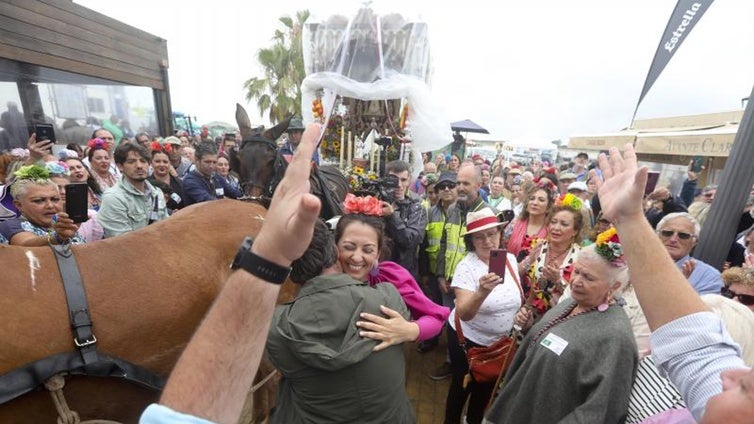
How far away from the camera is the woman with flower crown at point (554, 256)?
285 cm

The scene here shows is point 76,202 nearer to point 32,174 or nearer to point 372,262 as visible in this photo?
point 32,174

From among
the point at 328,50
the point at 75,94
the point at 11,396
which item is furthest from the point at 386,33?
the point at 75,94

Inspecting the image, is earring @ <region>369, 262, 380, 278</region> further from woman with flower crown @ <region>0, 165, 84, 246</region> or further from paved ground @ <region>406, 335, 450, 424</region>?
woman with flower crown @ <region>0, 165, 84, 246</region>

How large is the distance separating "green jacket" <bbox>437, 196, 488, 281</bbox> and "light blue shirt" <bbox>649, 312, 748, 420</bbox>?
8.77ft

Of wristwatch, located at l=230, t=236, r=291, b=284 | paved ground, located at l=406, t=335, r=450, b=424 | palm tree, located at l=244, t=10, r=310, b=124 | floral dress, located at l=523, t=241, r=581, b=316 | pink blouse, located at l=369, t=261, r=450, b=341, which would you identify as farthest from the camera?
palm tree, located at l=244, t=10, r=310, b=124

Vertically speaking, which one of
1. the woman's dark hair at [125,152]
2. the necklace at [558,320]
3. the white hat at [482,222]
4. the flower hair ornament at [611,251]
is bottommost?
the necklace at [558,320]

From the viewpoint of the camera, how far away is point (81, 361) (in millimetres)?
1562

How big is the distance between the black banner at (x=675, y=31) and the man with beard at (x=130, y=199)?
16.9ft

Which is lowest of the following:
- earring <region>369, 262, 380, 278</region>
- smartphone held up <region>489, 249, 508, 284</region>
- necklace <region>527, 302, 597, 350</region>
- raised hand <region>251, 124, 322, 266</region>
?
necklace <region>527, 302, 597, 350</region>

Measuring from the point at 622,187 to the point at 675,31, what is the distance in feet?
10.5

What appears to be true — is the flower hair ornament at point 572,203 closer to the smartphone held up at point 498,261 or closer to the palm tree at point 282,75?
the smartphone held up at point 498,261

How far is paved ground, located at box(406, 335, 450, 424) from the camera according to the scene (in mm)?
3195

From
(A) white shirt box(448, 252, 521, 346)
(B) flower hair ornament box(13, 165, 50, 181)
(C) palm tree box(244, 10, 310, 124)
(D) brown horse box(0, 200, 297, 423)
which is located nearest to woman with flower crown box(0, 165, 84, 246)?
(B) flower hair ornament box(13, 165, 50, 181)

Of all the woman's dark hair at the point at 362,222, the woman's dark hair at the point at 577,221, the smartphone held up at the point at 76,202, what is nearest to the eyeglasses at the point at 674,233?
the woman's dark hair at the point at 577,221
